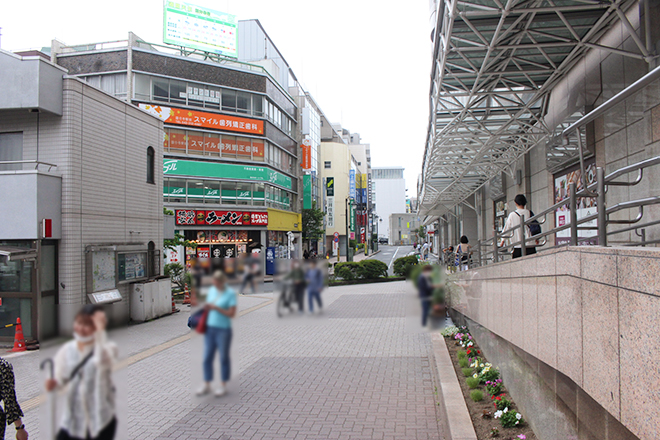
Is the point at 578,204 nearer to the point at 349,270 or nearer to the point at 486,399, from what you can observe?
the point at 486,399

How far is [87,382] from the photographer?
3.66ft

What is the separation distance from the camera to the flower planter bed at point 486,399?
355 inches

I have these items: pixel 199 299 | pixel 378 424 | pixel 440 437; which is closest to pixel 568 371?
pixel 440 437

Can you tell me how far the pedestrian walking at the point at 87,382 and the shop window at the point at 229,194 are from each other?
205 centimetres

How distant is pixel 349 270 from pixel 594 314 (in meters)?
3.19

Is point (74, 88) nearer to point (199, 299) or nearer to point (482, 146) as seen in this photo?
point (199, 299)

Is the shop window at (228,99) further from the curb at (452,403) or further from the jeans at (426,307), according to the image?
the jeans at (426,307)

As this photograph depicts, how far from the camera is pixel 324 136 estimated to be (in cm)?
10450

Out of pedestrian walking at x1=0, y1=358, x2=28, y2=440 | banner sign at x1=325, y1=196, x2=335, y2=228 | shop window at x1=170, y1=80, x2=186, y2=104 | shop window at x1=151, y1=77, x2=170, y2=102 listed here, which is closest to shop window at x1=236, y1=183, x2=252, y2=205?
pedestrian walking at x1=0, y1=358, x2=28, y2=440

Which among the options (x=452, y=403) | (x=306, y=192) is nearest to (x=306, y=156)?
(x=306, y=192)

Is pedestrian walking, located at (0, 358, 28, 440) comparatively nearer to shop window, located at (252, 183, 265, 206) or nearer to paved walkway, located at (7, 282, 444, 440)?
paved walkway, located at (7, 282, 444, 440)

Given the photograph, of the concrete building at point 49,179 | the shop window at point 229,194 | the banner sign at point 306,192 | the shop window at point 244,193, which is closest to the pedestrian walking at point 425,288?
the shop window at point 229,194

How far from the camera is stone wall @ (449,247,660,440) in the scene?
→ 167 inches

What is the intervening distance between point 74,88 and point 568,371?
17326 millimetres
